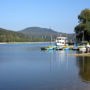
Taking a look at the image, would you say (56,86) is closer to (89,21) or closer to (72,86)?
(72,86)

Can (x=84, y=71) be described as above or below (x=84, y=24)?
below

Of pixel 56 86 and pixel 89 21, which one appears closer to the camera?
pixel 56 86

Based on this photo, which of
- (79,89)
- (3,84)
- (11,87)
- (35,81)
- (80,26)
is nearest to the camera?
(79,89)

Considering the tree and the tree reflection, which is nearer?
the tree reflection

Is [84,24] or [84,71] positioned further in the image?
[84,24]

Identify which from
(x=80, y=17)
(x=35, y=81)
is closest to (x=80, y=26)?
(x=80, y=17)

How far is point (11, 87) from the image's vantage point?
1769 cm

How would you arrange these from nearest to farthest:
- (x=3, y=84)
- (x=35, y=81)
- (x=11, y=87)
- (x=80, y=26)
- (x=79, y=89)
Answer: (x=79, y=89), (x=11, y=87), (x=3, y=84), (x=35, y=81), (x=80, y=26)

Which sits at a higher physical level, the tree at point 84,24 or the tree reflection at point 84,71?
the tree at point 84,24

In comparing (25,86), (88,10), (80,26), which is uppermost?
(88,10)

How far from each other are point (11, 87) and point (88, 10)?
259 feet

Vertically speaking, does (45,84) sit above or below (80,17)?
below

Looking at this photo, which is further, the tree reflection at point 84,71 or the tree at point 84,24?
the tree at point 84,24

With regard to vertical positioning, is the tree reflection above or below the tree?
below
